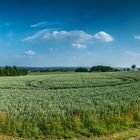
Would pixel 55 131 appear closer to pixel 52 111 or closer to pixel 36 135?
pixel 36 135

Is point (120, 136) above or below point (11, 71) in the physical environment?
below

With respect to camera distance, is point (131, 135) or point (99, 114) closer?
point (131, 135)

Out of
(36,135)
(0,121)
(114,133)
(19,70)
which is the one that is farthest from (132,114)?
(19,70)

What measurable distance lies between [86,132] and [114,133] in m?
1.08

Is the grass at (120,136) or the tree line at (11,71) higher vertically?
the tree line at (11,71)

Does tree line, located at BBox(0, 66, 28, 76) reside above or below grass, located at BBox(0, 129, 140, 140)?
above

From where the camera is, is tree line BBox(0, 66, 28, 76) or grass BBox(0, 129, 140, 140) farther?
tree line BBox(0, 66, 28, 76)

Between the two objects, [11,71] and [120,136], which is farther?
[11,71]

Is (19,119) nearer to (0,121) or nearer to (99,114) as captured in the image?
(0,121)

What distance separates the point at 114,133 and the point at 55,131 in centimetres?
223

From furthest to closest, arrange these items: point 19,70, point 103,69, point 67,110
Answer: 1. point 19,70
2. point 103,69
3. point 67,110

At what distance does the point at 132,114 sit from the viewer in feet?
45.5

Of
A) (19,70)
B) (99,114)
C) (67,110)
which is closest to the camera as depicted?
(99,114)

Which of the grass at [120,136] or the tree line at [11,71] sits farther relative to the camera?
the tree line at [11,71]
